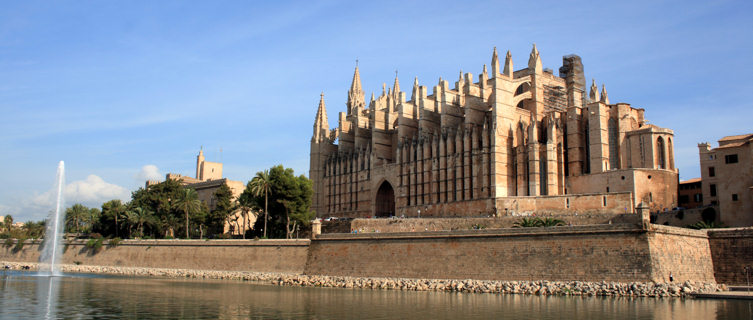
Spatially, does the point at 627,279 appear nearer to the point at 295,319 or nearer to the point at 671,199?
the point at 295,319

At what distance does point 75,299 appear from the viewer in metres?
27.7

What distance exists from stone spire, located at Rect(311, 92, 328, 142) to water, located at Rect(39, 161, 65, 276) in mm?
27776

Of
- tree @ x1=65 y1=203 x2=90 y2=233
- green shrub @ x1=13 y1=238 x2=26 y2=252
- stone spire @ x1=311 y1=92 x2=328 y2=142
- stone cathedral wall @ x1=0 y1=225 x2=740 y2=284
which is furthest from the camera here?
stone spire @ x1=311 y1=92 x2=328 y2=142

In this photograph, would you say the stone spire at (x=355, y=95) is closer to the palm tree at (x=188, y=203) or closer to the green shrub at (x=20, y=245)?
the palm tree at (x=188, y=203)

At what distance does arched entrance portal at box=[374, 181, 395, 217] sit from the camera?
6381 cm

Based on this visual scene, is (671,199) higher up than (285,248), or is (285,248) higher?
(671,199)

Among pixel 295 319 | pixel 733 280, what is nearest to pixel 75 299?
pixel 295 319

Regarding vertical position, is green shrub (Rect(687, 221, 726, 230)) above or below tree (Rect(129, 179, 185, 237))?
below

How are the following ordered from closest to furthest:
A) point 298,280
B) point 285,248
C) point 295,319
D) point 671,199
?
point 295,319
point 298,280
point 285,248
point 671,199

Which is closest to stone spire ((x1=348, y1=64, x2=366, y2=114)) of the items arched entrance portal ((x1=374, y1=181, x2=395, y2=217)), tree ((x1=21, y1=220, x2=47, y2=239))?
arched entrance portal ((x1=374, y1=181, x2=395, y2=217))

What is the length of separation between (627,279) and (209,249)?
92.7ft

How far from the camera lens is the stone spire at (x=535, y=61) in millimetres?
54125

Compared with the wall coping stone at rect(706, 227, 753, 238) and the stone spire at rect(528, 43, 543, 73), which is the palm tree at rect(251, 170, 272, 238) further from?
the wall coping stone at rect(706, 227, 753, 238)

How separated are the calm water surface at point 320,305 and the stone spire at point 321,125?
129ft
